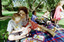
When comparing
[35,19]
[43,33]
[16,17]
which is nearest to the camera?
[16,17]

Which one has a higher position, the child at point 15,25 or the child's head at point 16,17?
the child's head at point 16,17

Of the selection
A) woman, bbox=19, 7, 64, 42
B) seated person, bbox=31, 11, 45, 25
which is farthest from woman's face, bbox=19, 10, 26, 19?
seated person, bbox=31, 11, 45, 25

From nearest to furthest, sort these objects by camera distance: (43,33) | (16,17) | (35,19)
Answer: (16,17), (43,33), (35,19)

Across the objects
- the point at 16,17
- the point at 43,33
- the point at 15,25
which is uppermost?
the point at 16,17

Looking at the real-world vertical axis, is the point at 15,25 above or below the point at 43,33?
above

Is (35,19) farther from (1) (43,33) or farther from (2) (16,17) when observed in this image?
(2) (16,17)

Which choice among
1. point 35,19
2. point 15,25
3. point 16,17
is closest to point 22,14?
point 16,17

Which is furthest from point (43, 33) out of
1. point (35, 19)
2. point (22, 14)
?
point (22, 14)

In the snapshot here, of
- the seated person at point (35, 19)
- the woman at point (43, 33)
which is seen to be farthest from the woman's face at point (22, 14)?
the seated person at point (35, 19)

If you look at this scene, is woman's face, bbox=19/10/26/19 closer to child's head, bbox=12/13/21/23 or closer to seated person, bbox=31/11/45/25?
child's head, bbox=12/13/21/23

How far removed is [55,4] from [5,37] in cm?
119

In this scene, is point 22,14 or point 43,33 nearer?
point 22,14

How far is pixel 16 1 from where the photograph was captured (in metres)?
1.92

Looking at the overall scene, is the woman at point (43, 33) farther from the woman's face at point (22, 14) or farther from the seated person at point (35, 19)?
the seated person at point (35, 19)
